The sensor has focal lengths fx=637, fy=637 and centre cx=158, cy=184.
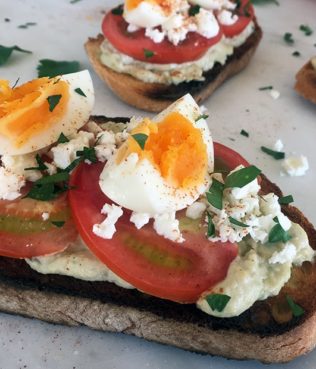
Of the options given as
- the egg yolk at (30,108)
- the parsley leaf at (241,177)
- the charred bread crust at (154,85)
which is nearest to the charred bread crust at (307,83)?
the charred bread crust at (154,85)

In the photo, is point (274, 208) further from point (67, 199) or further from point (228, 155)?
point (67, 199)

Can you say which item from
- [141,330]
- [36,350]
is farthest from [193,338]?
[36,350]

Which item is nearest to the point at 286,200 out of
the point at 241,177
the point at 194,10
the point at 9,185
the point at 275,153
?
the point at 241,177

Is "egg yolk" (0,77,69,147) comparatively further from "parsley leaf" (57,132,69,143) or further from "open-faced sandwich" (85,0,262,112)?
"open-faced sandwich" (85,0,262,112)

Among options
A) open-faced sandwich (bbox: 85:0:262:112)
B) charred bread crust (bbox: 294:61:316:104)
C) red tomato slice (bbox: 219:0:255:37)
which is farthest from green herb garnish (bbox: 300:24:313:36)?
open-faced sandwich (bbox: 85:0:262:112)

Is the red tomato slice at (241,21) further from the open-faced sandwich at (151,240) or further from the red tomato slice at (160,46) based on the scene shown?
the open-faced sandwich at (151,240)

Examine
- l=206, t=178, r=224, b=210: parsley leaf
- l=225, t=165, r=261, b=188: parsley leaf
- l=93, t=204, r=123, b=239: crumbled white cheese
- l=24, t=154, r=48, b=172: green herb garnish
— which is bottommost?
l=24, t=154, r=48, b=172: green herb garnish
